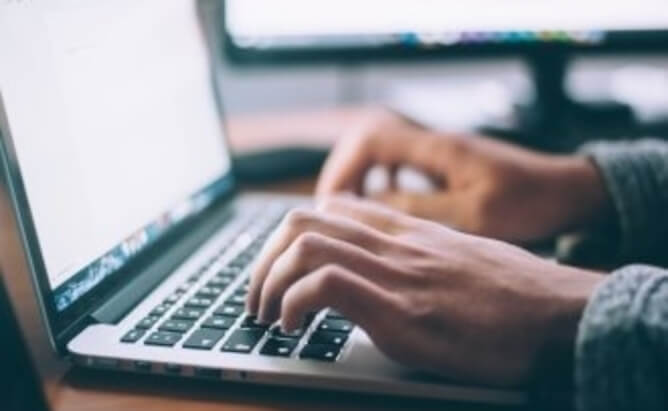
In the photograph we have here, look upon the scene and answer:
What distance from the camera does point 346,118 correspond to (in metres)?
1.17

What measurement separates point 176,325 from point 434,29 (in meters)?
0.52

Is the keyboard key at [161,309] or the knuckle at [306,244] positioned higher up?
the knuckle at [306,244]

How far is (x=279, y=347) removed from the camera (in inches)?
19.3

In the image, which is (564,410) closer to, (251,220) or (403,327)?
(403,327)

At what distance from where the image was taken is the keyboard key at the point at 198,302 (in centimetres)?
55

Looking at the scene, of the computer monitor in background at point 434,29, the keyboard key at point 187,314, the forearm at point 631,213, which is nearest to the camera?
the keyboard key at point 187,314

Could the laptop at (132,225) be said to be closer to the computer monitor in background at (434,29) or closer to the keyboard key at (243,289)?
the keyboard key at (243,289)

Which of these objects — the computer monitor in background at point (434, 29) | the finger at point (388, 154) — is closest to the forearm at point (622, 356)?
the finger at point (388, 154)

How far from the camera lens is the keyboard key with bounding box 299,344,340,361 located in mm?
479

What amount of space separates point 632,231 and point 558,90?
0.36 metres

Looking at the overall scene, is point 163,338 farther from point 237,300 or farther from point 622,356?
point 622,356

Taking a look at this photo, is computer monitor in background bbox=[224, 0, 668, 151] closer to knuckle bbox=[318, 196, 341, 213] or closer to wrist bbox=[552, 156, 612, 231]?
wrist bbox=[552, 156, 612, 231]

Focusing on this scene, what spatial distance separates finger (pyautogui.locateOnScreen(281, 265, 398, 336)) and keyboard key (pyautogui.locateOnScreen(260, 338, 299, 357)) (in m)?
0.03

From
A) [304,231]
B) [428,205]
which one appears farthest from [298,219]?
[428,205]
